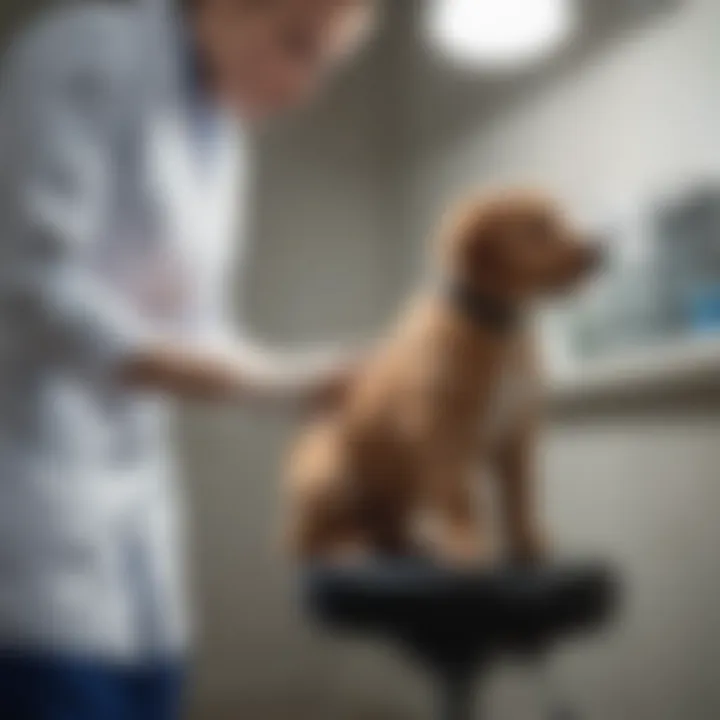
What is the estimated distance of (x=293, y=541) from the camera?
30.9 inches

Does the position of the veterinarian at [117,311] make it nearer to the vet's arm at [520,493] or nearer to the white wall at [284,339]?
the white wall at [284,339]

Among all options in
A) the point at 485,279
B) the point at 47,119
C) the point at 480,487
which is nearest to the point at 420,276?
the point at 485,279

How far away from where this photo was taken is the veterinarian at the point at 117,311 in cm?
72

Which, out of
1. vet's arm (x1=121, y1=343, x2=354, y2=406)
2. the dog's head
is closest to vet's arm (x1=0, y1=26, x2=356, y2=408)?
vet's arm (x1=121, y1=343, x2=354, y2=406)

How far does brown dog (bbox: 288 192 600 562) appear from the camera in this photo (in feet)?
2.57

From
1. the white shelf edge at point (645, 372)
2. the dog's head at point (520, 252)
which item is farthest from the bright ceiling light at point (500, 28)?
the white shelf edge at point (645, 372)

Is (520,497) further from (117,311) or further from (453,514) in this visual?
(117,311)

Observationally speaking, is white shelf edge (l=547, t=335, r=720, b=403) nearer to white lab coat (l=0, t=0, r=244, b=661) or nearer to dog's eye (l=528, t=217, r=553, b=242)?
dog's eye (l=528, t=217, r=553, b=242)

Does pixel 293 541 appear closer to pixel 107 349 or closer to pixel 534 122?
pixel 107 349

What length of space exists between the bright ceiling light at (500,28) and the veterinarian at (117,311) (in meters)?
0.09

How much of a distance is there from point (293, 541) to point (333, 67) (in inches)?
12.7

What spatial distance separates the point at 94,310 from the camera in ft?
2.41

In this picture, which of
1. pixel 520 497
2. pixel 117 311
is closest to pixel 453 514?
pixel 520 497

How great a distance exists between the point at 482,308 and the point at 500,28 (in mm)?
216
